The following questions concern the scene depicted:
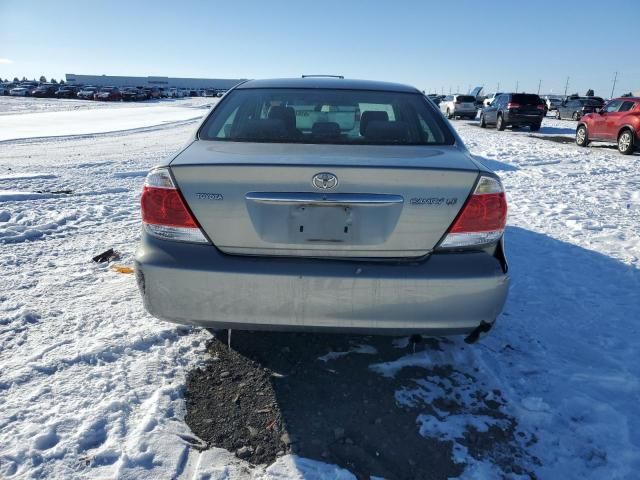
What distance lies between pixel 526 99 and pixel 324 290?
77.6 ft

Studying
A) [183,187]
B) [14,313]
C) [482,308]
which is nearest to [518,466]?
[482,308]

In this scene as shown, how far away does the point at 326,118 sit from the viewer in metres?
3.59

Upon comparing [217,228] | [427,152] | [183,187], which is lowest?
[217,228]

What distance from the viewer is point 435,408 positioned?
2439 mm

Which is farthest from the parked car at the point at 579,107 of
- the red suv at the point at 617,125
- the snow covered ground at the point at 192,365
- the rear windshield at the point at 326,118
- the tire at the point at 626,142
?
the rear windshield at the point at 326,118

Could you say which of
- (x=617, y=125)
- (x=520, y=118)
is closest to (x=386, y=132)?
(x=617, y=125)

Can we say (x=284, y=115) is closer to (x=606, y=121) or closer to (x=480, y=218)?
(x=480, y=218)

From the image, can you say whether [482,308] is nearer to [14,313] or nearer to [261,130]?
[261,130]

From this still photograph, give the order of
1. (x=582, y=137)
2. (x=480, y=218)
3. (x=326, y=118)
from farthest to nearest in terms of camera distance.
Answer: (x=582, y=137) → (x=326, y=118) → (x=480, y=218)

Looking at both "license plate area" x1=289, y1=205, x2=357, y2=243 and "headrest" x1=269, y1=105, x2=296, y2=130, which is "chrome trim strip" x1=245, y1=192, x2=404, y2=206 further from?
"headrest" x1=269, y1=105, x2=296, y2=130

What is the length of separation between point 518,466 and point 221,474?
1.28 m

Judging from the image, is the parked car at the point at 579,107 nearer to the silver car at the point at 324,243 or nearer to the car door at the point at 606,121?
the car door at the point at 606,121

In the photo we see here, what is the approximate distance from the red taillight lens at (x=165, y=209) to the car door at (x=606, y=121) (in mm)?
15785

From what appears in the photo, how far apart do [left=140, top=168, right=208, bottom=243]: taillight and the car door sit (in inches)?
621
